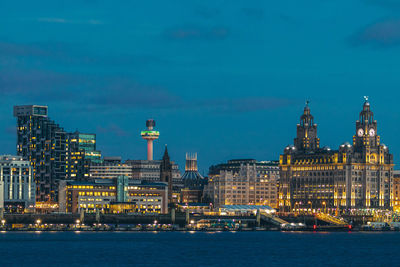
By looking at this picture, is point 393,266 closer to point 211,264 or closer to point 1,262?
point 211,264

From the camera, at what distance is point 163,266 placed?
19400 cm

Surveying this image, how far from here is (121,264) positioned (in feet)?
644

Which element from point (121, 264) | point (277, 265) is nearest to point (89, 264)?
→ point (121, 264)

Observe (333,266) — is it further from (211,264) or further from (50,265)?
(50,265)

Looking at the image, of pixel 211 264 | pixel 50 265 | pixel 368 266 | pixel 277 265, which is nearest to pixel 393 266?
pixel 368 266

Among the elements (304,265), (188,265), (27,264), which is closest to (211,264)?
(188,265)

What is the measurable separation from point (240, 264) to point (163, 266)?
48.1 ft

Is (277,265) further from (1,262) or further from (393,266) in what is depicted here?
(1,262)

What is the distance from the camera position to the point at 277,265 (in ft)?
655

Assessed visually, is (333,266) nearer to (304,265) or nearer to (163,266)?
(304,265)

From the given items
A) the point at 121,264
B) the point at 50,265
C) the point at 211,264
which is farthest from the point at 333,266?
the point at 50,265

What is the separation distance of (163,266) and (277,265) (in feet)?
69.5

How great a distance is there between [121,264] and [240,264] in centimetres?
2150

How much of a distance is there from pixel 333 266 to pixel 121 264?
124ft
